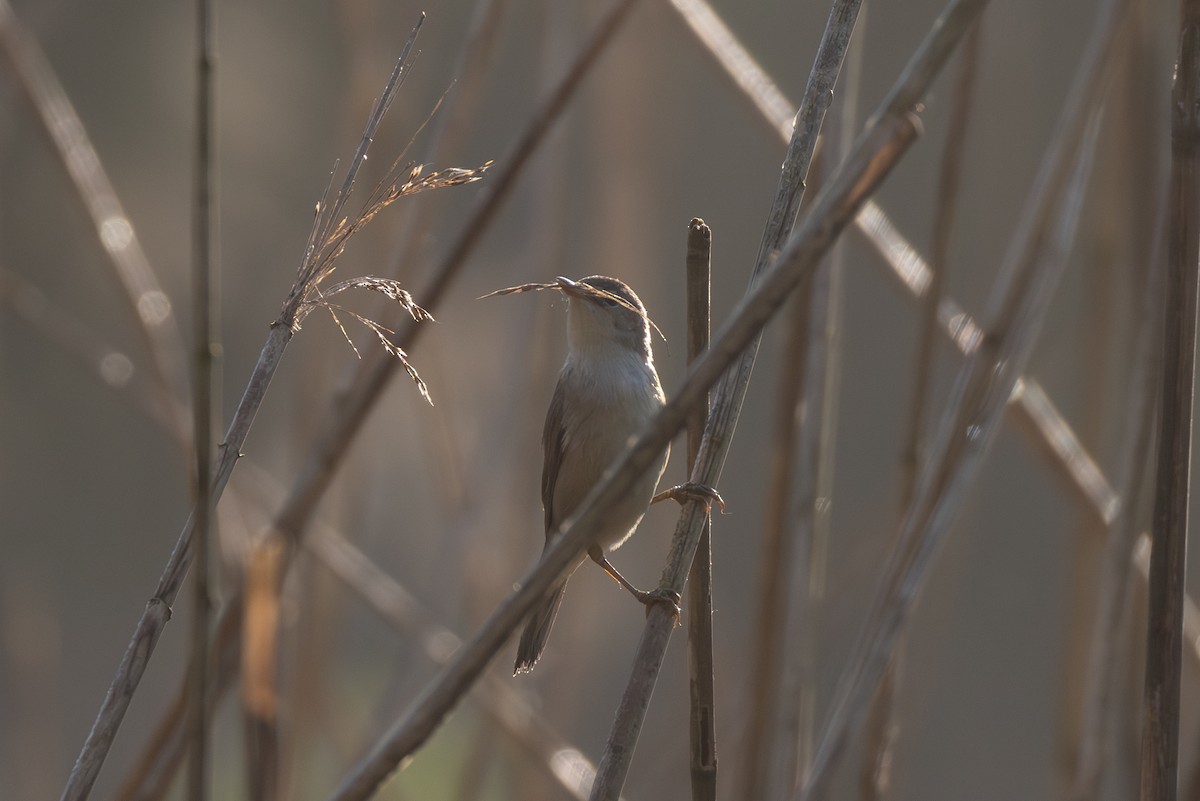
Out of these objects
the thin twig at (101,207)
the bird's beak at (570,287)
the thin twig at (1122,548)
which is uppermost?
the thin twig at (101,207)

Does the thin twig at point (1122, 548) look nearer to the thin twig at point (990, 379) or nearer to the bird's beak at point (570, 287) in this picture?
the thin twig at point (990, 379)

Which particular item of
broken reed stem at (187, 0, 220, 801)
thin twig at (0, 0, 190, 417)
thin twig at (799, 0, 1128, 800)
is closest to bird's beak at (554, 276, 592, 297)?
thin twig at (799, 0, 1128, 800)

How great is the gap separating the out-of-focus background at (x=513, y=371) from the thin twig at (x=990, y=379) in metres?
0.14

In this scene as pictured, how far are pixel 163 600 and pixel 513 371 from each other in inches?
60.7

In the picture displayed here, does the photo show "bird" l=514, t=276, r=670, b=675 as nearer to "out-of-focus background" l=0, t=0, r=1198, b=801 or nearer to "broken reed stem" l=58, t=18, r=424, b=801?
"out-of-focus background" l=0, t=0, r=1198, b=801

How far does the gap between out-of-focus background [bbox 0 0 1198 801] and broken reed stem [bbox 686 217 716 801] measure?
54 centimetres

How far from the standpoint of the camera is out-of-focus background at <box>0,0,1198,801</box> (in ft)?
6.83

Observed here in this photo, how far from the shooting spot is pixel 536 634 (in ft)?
6.56

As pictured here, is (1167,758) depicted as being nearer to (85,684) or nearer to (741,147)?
(741,147)

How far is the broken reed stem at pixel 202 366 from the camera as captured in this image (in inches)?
30.8

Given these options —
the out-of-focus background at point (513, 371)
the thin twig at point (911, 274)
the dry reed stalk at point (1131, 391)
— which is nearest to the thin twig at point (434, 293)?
the out-of-focus background at point (513, 371)

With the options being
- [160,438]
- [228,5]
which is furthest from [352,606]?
[228,5]

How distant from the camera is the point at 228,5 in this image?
5.36 meters

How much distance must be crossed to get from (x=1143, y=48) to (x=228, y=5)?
4.54 metres
